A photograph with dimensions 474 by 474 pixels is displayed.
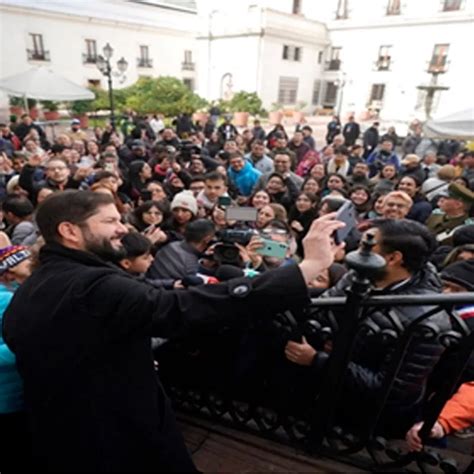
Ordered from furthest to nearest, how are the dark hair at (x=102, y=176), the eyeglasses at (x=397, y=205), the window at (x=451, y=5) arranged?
the window at (x=451, y=5)
the dark hair at (x=102, y=176)
the eyeglasses at (x=397, y=205)

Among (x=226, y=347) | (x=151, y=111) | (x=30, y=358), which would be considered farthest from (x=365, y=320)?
(x=151, y=111)

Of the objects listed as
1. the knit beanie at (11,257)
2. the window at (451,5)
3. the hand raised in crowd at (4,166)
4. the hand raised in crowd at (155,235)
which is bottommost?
the hand raised in crowd at (4,166)

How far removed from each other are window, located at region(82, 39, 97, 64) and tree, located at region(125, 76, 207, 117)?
12.0 meters

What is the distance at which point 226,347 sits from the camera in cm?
234

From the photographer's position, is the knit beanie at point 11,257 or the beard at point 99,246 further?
the knit beanie at point 11,257

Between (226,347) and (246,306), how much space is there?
1010 millimetres

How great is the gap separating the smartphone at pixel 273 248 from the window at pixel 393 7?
119 feet

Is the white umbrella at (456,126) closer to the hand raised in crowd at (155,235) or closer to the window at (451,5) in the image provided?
the hand raised in crowd at (155,235)

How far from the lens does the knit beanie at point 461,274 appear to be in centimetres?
239

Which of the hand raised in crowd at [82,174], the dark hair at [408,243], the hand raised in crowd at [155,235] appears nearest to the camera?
the dark hair at [408,243]

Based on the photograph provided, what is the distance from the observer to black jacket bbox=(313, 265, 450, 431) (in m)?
1.71

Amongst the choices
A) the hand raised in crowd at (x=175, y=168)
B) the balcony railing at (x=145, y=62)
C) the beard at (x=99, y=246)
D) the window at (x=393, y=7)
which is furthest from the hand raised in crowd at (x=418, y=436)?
the balcony railing at (x=145, y=62)

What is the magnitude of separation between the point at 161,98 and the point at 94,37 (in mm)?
15691

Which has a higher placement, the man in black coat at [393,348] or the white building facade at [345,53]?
the white building facade at [345,53]
